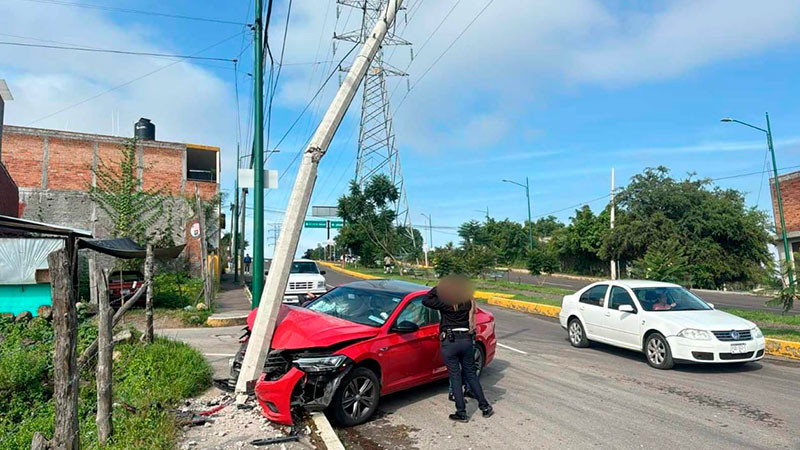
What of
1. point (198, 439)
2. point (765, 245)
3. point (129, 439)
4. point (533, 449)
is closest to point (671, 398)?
point (533, 449)

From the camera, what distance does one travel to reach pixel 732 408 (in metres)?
6.54

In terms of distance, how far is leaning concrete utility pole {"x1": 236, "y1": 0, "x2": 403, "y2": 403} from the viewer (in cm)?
618

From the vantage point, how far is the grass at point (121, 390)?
16.7 ft

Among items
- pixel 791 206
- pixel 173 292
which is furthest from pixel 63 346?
pixel 791 206

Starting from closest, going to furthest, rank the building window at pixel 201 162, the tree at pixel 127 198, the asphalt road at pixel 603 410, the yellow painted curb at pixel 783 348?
the asphalt road at pixel 603 410 → the yellow painted curb at pixel 783 348 → the tree at pixel 127 198 → the building window at pixel 201 162

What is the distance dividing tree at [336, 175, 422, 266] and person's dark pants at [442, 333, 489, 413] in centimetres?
3584

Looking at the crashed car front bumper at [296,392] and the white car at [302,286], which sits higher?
the white car at [302,286]

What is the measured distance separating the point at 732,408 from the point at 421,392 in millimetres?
3912

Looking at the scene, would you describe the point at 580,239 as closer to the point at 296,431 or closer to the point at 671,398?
the point at 671,398

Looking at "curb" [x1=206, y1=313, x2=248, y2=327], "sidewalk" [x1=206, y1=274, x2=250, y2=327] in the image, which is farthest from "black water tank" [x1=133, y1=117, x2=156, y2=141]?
"curb" [x1=206, y1=313, x2=248, y2=327]

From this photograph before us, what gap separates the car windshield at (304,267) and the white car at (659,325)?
10838 millimetres

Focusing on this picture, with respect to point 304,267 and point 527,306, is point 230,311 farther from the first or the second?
point 527,306

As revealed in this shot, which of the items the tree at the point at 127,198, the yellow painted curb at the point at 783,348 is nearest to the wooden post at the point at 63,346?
the yellow painted curb at the point at 783,348

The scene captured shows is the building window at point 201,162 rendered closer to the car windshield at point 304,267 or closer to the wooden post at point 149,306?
the car windshield at point 304,267
